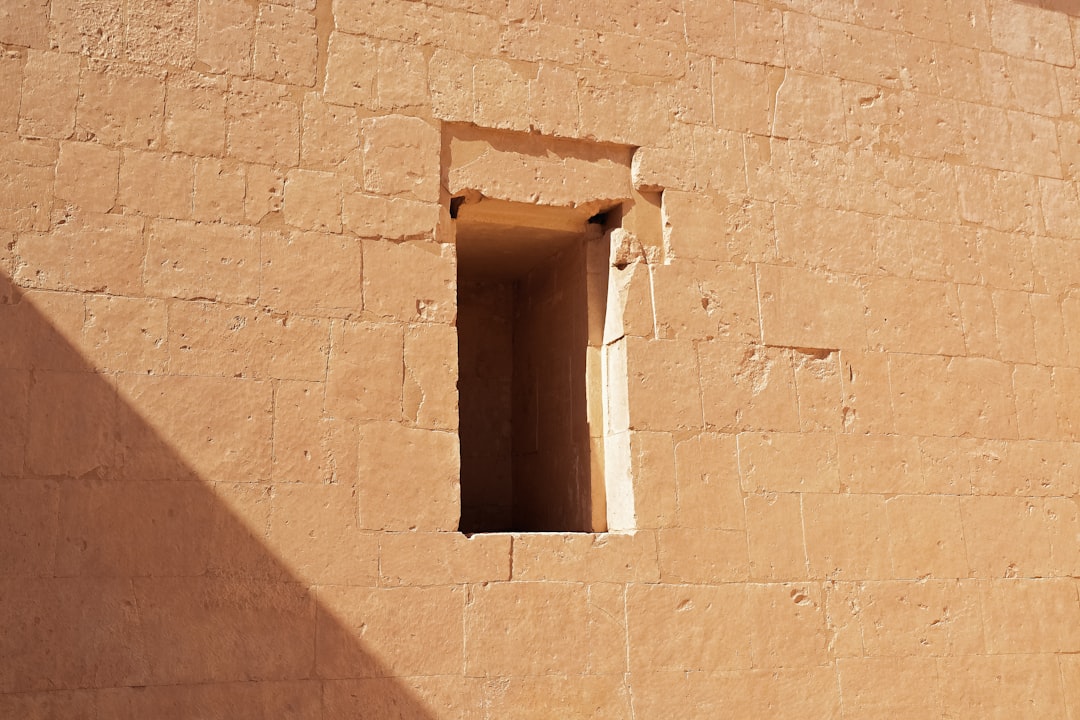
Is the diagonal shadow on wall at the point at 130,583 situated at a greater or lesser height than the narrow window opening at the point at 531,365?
lesser

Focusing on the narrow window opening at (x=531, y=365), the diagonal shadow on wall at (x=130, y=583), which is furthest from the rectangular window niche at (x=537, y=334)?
the diagonal shadow on wall at (x=130, y=583)

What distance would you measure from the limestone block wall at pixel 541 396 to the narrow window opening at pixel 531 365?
0.10m

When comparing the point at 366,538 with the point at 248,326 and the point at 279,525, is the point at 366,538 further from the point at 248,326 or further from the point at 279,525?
the point at 248,326

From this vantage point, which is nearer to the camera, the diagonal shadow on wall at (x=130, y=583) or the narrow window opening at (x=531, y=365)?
the diagonal shadow on wall at (x=130, y=583)

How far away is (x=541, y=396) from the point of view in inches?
204

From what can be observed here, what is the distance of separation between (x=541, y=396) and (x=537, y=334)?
34cm

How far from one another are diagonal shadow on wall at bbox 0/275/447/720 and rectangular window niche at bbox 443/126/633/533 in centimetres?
132

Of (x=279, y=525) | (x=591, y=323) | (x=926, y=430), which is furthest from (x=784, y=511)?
(x=279, y=525)

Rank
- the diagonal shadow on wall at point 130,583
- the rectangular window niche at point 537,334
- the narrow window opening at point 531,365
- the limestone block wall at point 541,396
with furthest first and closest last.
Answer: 1. the narrow window opening at point 531,365
2. the rectangular window niche at point 537,334
3. the limestone block wall at point 541,396
4. the diagonal shadow on wall at point 130,583

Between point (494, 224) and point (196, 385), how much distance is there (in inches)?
59.6

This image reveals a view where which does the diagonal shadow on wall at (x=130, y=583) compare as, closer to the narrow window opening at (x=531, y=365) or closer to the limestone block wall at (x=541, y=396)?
the limestone block wall at (x=541, y=396)

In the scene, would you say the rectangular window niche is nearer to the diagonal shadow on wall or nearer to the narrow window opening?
the narrow window opening

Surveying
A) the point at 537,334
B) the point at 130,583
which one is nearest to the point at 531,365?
the point at 537,334

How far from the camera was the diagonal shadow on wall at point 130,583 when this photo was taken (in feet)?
11.4
